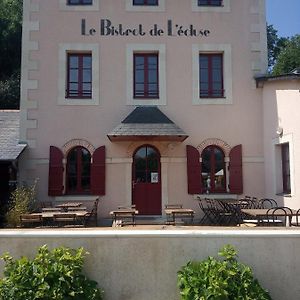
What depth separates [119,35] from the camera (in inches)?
499

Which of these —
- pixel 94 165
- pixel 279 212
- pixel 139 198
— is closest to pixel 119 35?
pixel 94 165

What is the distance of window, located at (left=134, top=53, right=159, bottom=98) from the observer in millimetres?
12656

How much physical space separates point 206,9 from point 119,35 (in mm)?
2892

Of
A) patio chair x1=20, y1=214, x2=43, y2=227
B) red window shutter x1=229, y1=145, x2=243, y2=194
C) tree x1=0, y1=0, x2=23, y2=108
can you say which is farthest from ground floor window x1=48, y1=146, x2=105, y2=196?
tree x1=0, y1=0, x2=23, y2=108

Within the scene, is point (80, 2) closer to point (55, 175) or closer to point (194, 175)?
point (55, 175)

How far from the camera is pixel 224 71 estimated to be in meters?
12.8

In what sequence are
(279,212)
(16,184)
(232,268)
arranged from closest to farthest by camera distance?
1. (232,268)
2. (279,212)
3. (16,184)

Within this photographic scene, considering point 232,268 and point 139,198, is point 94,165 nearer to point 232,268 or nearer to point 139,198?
point 139,198

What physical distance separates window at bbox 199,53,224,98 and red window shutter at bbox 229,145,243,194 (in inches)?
72.8

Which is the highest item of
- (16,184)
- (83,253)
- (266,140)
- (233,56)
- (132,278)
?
(233,56)

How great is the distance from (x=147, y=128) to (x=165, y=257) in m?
7.10

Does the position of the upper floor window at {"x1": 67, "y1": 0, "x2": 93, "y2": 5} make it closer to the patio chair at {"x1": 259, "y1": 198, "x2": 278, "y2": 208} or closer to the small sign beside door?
the small sign beside door

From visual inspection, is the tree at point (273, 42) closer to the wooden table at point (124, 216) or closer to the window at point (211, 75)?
the window at point (211, 75)

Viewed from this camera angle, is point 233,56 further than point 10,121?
No
